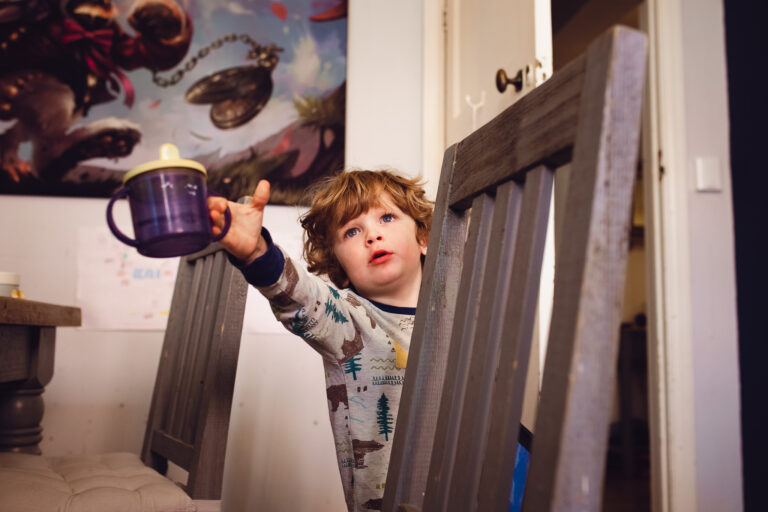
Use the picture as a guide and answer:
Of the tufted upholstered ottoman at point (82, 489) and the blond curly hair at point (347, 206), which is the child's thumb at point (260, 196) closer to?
the blond curly hair at point (347, 206)

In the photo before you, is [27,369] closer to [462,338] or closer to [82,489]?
[82,489]

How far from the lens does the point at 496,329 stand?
61 centimetres

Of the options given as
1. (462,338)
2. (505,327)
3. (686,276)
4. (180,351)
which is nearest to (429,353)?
(462,338)

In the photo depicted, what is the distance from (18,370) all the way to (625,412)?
3.21m

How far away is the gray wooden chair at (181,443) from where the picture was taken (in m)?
1.01

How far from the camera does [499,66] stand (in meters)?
1.88

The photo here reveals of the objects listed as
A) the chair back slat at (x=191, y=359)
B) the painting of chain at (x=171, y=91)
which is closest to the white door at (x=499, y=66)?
the painting of chain at (x=171, y=91)

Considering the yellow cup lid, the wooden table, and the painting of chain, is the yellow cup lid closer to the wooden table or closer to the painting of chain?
the wooden table

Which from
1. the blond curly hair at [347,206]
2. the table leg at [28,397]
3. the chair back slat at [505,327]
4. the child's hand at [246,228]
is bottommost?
the table leg at [28,397]

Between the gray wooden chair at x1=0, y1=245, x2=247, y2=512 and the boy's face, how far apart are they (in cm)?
22

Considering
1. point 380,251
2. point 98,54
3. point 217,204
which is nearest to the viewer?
point 217,204

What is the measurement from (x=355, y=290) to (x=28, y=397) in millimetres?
839

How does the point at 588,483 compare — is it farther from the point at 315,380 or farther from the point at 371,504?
the point at 315,380

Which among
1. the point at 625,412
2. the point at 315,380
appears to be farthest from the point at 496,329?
the point at 625,412
